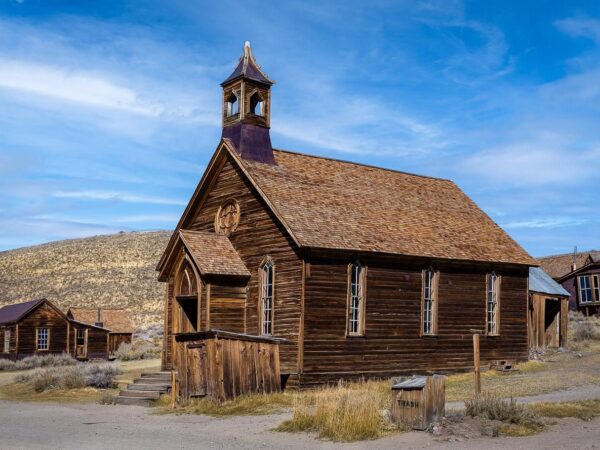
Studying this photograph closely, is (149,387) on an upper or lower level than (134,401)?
upper

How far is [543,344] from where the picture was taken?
33.0 meters

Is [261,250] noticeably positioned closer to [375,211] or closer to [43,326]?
[375,211]

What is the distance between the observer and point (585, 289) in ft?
180

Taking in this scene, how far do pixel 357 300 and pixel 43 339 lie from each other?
28.7m

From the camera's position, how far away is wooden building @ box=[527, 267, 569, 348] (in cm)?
3241

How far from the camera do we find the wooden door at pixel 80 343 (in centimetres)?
4809

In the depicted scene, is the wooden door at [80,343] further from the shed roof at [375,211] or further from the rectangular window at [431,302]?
the rectangular window at [431,302]

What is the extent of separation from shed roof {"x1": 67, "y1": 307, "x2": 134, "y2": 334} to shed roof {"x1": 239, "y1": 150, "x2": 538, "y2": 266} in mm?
29180

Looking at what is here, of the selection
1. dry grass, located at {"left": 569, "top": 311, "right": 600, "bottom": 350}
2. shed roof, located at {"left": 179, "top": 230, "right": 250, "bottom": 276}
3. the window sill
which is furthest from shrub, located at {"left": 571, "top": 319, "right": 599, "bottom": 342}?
shed roof, located at {"left": 179, "top": 230, "right": 250, "bottom": 276}

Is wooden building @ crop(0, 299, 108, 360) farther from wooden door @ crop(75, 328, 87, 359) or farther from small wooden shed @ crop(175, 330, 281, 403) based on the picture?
small wooden shed @ crop(175, 330, 281, 403)

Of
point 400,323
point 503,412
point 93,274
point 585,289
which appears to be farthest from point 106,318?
point 503,412

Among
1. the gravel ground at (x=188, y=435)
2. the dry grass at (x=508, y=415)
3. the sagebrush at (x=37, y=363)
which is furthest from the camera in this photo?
the sagebrush at (x=37, y=363)

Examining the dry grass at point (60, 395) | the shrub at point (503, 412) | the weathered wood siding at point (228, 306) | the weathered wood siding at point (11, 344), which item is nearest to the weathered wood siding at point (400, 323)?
the weathered wood siding at point (228, 306)

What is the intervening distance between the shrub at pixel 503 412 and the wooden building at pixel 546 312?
58.6 feet
